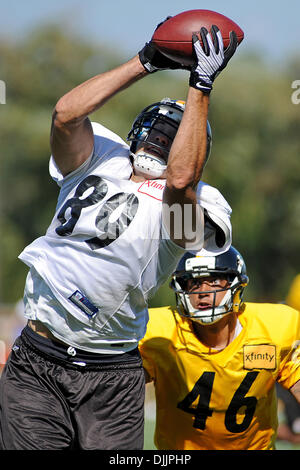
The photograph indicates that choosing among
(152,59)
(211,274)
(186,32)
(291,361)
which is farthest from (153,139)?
(291,361)

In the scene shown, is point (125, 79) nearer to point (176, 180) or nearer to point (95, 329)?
point (176, 180)

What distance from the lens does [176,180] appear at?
2668mm

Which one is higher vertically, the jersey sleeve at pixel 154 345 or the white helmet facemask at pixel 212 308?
the white helmet facemask at pixel 212 308

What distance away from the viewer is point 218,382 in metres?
3.86

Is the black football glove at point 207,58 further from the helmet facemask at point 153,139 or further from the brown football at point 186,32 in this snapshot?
the helmet facemask at point 153,139

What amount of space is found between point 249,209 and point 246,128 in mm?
2286

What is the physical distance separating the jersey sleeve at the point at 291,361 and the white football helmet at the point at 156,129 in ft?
4.64

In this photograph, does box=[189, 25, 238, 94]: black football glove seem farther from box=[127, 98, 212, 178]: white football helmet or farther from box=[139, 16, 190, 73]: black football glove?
box=[127, 98, 212, 178]: white football helmet

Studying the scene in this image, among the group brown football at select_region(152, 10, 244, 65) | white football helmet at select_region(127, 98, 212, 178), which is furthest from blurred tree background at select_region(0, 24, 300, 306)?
brown football at select_region(152, 10, 244, 65)

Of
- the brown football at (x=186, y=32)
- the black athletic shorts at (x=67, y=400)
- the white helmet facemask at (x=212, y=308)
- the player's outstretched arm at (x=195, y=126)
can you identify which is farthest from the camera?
the white helmet facemask at (x=212, y=308)

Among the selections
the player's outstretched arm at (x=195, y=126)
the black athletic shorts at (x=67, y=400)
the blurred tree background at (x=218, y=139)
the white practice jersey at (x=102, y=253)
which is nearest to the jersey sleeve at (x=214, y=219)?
the white practice jersey at (x=102, y=253)

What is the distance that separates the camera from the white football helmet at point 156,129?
2.99 meters

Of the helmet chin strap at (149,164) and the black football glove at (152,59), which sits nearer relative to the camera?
the black football glove at (152,59)

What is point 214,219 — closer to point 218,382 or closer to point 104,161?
point 104,161
